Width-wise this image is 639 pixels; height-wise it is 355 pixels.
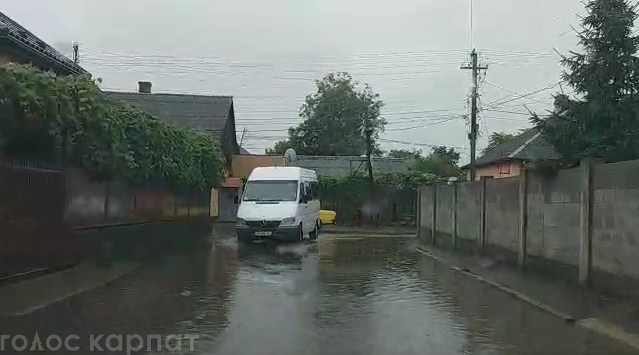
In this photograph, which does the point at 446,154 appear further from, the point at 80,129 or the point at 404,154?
the point at 80,129

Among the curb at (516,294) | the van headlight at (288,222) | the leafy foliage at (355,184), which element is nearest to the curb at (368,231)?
the leafy foliage at (355,184)

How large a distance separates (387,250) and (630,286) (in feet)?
45.5

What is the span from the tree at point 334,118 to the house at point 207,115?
18898 millimetres

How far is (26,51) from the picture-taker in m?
20.8

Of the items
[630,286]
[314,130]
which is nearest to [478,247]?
[630,286]

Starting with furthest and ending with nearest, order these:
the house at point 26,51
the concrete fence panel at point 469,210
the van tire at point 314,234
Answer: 1. the van tire at point 314,234
2. the house at point 26,51
3. the concrete fence panel at point 469,210

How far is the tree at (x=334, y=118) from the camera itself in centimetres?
6894

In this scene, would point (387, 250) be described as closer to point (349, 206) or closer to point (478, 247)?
point (478, 247)

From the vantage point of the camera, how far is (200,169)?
29672mm

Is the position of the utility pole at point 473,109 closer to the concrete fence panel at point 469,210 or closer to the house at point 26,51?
the concrete fence panel at point 469,210

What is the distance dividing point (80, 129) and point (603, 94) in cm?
1374

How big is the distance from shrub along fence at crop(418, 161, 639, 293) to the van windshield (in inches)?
279

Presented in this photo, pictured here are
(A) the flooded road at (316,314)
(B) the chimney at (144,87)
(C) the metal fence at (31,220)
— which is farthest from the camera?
(B) the chimney at (144,87)

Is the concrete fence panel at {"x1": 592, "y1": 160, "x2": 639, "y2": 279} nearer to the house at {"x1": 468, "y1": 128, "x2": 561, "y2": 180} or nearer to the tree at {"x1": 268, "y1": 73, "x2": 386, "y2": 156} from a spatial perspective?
the house at {"x1": 468, "y1": 128, "x2": 561, "y2": 180}
